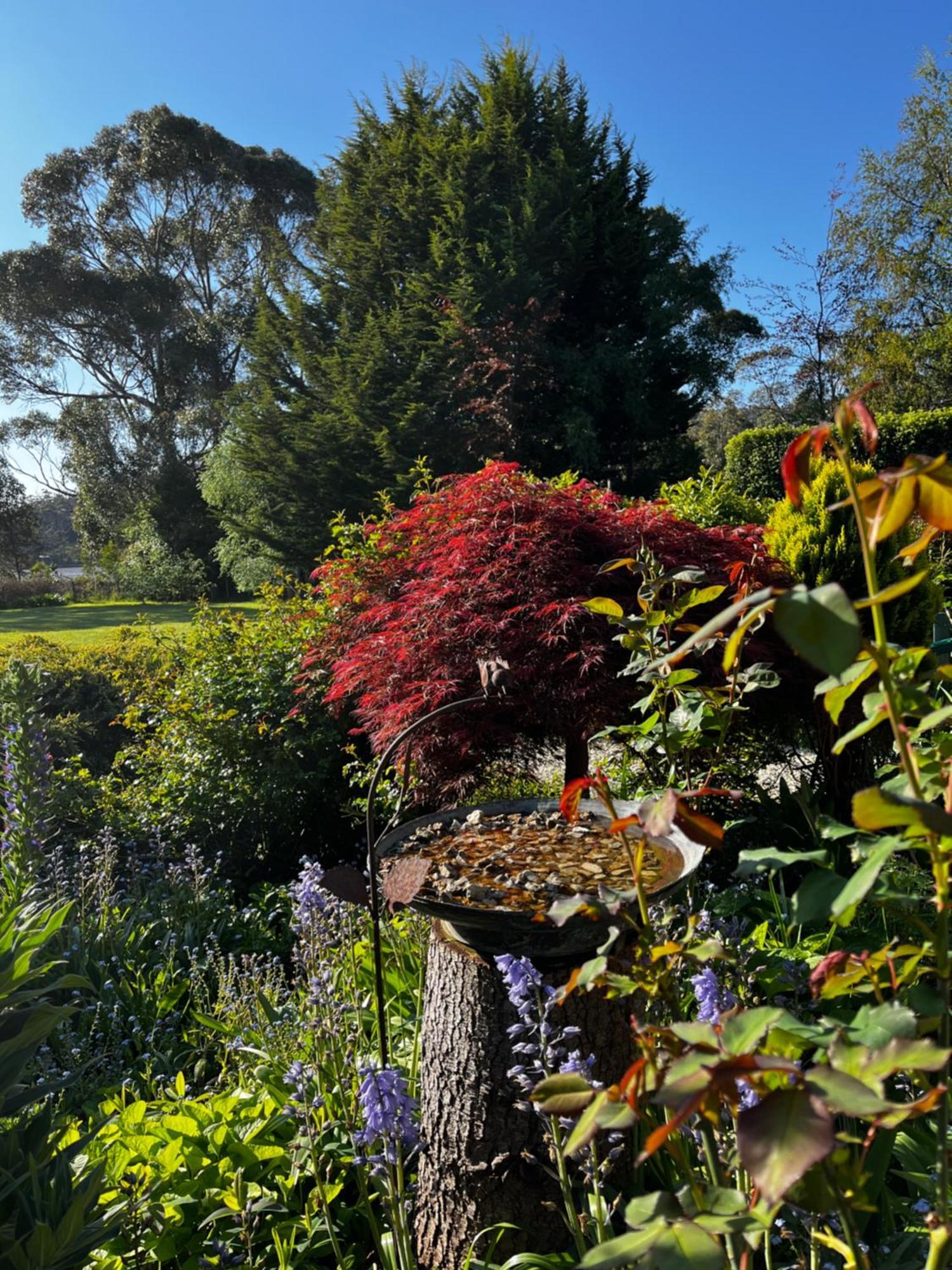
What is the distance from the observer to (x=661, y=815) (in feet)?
2.17

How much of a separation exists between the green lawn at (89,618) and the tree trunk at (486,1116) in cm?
956

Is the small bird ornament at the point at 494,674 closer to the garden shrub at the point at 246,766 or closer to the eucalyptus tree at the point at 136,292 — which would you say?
the garden shrub at the point at 246,766

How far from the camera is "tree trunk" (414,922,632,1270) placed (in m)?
1.65

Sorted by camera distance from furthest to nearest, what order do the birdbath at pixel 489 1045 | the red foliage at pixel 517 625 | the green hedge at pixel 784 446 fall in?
the green hedge at pixel 784 446 < the red foliage at pixel 517 625 < the birdbath at pixel 489 1045

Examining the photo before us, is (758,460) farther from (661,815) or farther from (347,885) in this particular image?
(661,815)

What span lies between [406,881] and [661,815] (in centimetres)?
89

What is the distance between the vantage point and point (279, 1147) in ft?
6.05

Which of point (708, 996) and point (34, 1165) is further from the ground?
point (708, 996)

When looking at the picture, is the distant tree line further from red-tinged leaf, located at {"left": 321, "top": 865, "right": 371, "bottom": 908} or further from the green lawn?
red-tinged leaf, located at {"left": 321, "top": 865, "right": 371, "bottom": 908}

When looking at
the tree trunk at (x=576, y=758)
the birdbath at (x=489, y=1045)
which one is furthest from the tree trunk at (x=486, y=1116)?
the tree trunk at (x=576, y=758)

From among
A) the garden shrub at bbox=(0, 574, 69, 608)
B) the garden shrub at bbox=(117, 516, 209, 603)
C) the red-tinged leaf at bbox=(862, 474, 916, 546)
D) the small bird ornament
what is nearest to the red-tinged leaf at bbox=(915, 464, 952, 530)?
the red-tinged leaf at bbox=(862, 474, 916, 546)

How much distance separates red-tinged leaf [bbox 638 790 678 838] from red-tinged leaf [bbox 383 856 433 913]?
32.3 inches

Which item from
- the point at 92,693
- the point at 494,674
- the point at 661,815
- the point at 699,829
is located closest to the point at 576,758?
the point at 494,674

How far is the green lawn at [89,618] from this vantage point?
12.0m
